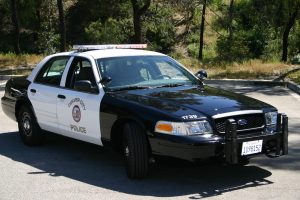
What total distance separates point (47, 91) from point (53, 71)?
0.44 meters

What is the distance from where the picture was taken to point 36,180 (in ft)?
21.0

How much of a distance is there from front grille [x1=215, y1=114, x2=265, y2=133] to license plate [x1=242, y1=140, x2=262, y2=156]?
0.17 meters

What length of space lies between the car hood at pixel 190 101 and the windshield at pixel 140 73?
0.22m

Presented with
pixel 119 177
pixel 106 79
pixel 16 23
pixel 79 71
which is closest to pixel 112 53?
pixel 79 71

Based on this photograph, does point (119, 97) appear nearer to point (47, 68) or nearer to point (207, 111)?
point (207, 111)

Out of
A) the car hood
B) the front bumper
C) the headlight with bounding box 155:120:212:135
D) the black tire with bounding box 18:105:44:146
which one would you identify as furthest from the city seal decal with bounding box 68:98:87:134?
the headlight with bounding box 155:120:212:135

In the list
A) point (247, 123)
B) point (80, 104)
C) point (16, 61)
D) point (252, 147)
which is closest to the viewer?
point (252, 147)

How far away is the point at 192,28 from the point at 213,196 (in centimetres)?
4776

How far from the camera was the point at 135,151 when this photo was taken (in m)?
6.00

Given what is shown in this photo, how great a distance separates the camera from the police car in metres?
5.75

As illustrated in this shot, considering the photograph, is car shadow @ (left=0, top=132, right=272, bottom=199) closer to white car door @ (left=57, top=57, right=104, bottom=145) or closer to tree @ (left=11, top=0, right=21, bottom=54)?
white car door @ (left=57, top=57, right=104, bottom=145)

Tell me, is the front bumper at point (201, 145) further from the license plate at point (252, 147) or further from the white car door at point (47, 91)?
the white car door at point (47, 91)

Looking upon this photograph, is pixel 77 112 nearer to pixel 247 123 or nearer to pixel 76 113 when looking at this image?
pixel 76 113

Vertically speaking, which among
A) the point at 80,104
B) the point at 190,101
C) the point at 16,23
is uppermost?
the point at 16,23
